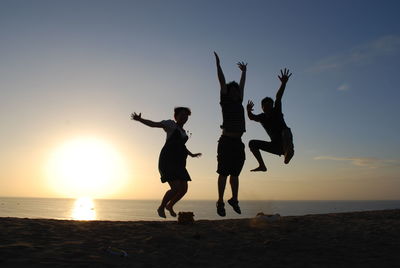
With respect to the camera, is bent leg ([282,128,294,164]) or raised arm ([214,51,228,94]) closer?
raised arm ([214,51,228,94])

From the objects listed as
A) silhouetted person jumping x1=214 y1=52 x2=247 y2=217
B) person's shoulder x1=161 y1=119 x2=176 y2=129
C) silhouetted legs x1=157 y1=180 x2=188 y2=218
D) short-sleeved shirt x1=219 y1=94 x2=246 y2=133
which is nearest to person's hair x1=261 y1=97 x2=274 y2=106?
silhouetted person jumping x1=214 y1=52 x2=247 y2=217

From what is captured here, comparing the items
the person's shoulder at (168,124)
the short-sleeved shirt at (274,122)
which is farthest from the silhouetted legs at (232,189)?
the person's shoulder at (168,124)

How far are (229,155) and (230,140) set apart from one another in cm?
32

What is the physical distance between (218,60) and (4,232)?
5252 millimetres

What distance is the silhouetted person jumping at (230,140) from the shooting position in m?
7.29

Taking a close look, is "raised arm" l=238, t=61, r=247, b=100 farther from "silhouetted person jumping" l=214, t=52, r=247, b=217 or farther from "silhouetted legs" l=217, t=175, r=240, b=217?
"silhouetted legs" l=217, t=175, r=240, b=217

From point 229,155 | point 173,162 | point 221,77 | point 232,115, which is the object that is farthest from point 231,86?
point 173,162

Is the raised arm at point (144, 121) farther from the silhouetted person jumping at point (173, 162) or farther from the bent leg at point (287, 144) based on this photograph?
the bent leg at point (287, 144)

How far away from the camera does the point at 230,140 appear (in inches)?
289

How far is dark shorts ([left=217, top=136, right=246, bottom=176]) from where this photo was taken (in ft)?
24.1

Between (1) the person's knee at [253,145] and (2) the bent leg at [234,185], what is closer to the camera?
(2) the bent leg at [234,185]

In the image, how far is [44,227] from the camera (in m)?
Result: 6.86

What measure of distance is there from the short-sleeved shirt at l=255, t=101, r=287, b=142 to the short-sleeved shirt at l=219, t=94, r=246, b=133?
2.29ft

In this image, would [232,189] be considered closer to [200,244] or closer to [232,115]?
[232,115]
